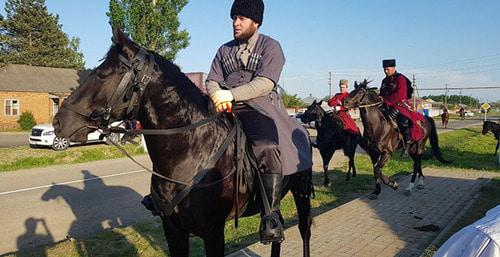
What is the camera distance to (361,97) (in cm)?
1020

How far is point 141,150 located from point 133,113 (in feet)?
54.9

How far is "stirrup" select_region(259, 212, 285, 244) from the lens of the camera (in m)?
3.44

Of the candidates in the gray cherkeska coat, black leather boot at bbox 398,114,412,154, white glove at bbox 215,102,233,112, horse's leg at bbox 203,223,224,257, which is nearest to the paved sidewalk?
black leather boot at bbox 398,114,412,154

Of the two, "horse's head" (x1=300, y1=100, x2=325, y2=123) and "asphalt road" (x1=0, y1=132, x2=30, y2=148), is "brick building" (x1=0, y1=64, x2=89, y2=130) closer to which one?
"asphalt road" (x1=0, y1=132, x2=30, y2=148)

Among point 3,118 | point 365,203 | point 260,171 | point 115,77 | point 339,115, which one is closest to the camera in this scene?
point 115,77

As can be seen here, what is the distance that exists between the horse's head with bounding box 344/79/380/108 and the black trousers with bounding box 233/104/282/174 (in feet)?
22.3

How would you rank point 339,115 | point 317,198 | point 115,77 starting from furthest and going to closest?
point 339,115
point 317,198
point 115,77

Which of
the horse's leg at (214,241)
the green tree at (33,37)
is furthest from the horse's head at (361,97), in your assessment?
the green tree at (33,37)

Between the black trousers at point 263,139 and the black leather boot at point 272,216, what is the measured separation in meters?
0.07

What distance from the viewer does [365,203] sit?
9.24m

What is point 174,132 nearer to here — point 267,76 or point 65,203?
point 267,76

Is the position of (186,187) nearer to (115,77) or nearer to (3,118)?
(115,77)

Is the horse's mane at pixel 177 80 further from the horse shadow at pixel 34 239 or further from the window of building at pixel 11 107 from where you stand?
the window of building at pixel 11 107

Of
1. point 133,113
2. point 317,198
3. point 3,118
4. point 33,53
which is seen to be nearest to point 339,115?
point 317,198
